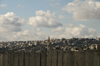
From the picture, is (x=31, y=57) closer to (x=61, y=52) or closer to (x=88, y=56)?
(x=61, y=52)

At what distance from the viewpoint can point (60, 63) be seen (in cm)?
575

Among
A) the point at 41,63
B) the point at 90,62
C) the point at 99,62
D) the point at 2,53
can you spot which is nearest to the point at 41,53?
the point at 41,63

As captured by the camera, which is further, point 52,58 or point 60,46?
point 60,46

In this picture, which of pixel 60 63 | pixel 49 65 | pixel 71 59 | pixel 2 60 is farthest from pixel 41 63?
pixel 2 60

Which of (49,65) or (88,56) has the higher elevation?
(88,56)

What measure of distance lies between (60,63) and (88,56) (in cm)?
118

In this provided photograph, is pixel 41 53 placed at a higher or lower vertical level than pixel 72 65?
higher

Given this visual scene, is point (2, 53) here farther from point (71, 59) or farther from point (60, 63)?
point (71, 59)

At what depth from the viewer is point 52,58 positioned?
5746mm

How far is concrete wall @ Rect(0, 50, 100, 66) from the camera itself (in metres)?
5.65

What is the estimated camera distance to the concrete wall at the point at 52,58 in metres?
5.65

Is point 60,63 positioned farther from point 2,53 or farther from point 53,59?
point 2,53

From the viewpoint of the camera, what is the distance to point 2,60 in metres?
5.89

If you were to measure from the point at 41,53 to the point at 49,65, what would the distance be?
603 mm
